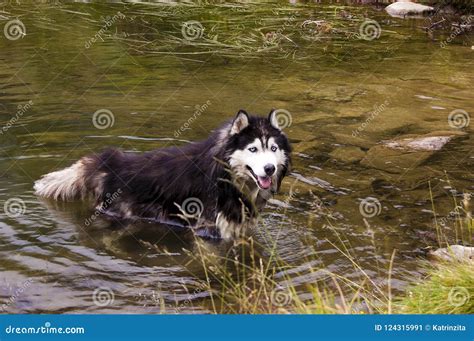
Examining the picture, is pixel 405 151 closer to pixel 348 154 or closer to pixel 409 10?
pixel 348 154

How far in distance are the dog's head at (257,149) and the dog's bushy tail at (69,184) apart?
229cm

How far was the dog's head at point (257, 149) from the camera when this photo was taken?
787cm

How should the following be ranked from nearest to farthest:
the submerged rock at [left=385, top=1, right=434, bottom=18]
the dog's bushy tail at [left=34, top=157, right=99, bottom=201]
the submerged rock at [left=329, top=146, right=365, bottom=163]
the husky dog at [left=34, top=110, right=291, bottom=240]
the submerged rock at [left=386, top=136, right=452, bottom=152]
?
the husky dog at [left=34, top=110, right=291, bottom=240] < the dog's bushy tail at [left=34, top=157, right=99, bottom=201] < the submerged rock at [left=329, top=146, right=365, bottom=163] < the submerged rock at [left=386, top=136, right=452, bottom=152] < the submerged rock at [left=385, top=1, right=434, bottom=18]

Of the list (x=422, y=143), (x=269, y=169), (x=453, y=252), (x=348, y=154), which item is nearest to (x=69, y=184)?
(x=269, y=169)

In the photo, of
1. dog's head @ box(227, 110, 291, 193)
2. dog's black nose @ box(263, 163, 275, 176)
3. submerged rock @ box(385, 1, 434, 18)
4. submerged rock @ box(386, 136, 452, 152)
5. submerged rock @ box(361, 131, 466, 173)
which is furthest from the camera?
submerged rock @ box(385, 1, 434, 18)

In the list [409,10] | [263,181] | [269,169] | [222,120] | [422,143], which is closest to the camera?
[269,169]

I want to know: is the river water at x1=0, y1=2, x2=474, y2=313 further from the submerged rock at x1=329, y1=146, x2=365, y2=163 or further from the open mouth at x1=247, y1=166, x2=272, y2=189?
the open mouth at x1=247, y1=166, x2=272, y2=189

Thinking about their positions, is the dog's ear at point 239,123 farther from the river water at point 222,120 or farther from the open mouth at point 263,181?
the river water at point 222,120

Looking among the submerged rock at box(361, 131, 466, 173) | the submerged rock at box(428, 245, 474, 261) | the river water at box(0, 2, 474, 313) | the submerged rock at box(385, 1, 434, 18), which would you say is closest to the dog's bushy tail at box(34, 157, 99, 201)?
the river water at box(0, 2, 474, 313)

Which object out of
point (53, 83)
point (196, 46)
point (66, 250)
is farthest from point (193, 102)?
point (66, 250)

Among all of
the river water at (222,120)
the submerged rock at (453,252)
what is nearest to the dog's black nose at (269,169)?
the river water at (222,120)

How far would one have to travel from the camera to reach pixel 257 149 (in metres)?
7.95

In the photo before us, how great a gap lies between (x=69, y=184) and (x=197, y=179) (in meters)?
1.92

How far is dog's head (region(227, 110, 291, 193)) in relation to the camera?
7.87 metres
